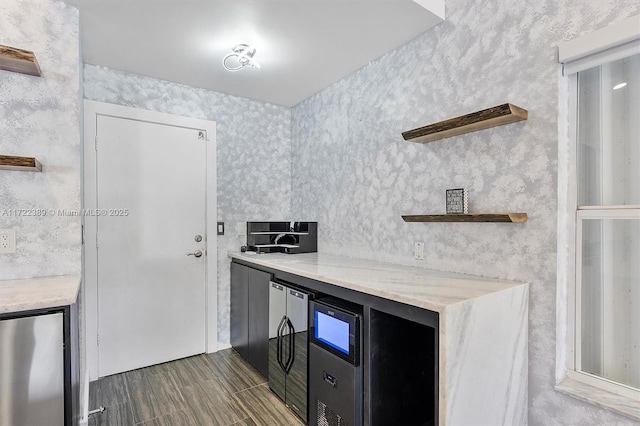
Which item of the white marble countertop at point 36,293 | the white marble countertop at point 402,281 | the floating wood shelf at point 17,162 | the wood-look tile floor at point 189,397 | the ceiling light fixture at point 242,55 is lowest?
the wood-look tile floor at point 189,397

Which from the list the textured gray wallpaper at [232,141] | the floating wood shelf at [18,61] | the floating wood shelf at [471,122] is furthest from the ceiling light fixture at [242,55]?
the floating wood shelf at [471,122]

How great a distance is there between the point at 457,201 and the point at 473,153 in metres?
0.30

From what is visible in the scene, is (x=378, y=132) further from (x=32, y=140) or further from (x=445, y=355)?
(x=32, y=140)

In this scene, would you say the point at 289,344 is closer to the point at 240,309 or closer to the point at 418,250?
the point at 240,309

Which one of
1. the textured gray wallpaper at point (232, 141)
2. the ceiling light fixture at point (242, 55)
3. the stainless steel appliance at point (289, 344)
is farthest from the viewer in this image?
the textured gray wallpaper at point (232, 141)

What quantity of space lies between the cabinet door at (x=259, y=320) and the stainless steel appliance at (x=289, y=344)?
9 centimetres

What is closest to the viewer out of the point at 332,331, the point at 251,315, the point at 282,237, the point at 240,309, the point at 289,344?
the point at 332,331

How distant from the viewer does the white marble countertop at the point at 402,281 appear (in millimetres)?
1451

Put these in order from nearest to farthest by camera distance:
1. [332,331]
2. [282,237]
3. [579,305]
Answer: [579,305], [332,331], [282,237]

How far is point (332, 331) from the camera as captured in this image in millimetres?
1919

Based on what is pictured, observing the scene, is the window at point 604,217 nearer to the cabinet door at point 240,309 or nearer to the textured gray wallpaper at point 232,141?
the cabinet door at point 240,309

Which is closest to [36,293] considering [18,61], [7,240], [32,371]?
[32,371]

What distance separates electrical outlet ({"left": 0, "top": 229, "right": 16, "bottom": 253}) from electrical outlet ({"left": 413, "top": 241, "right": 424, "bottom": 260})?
7.76ft

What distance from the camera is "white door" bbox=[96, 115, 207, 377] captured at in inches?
109
